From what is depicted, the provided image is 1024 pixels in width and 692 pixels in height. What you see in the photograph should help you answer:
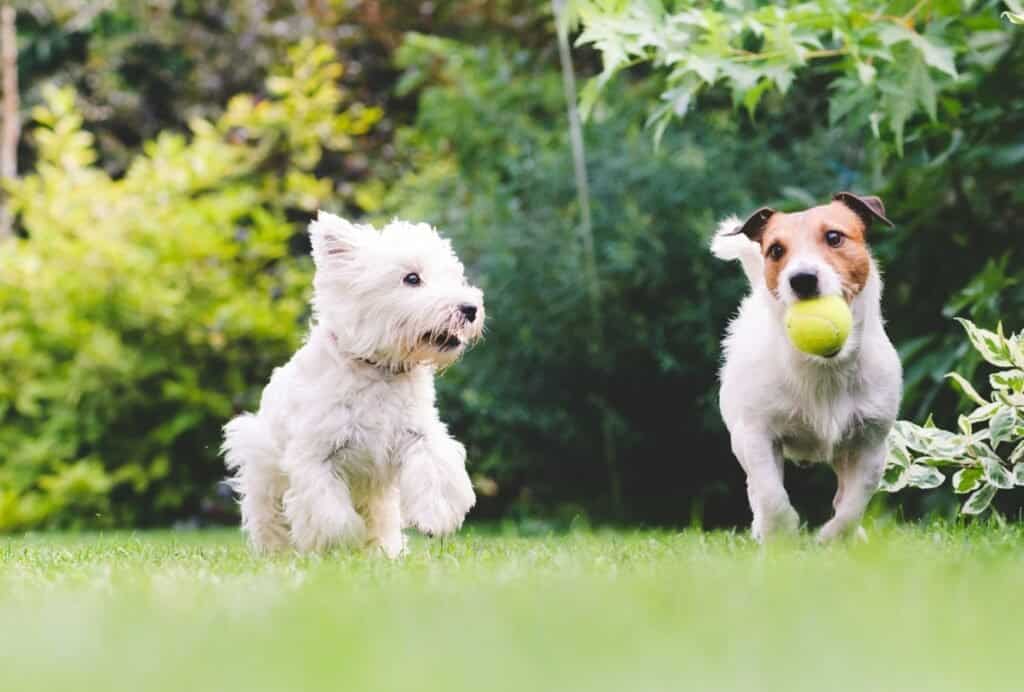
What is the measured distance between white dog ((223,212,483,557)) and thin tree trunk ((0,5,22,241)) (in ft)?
28.1

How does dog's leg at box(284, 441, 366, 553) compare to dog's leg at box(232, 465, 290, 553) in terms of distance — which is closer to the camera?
dog's leg at box(284, 441, 366, 553)

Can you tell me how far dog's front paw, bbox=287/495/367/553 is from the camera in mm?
4688

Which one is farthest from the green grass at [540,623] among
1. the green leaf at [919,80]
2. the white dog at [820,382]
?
the green leaf at [919,80]

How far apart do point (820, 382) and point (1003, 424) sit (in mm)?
910

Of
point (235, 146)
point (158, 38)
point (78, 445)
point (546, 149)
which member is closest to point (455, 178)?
point (546, 149)

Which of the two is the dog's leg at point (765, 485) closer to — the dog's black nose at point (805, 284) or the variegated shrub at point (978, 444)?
the dog's black nose at point (805, 284)

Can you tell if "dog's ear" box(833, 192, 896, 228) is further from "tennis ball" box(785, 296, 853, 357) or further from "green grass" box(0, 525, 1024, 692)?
"green grass" box(0, 525, 1024, 692)

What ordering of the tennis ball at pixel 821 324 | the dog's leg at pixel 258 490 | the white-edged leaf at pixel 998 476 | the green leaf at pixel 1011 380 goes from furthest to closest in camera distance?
the dog's leg at pixel 258 490, the white-edged leaf at pixel 998 476, the green leaf at pixel 1011 380, the tennis ball at pixel 821 324

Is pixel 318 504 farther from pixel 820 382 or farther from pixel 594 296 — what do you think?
pixel 594 296

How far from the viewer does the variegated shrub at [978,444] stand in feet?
16.6

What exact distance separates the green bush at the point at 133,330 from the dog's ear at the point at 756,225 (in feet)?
18.9

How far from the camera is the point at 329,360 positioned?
4.93 metres

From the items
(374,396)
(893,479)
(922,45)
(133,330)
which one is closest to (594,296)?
(922,45)

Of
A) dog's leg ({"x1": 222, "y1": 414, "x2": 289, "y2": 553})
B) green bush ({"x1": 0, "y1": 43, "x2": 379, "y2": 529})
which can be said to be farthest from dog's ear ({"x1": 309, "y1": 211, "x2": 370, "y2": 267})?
green bush ({"x1": 0, "y1": 43, "x2": 379, "y2": 529})
